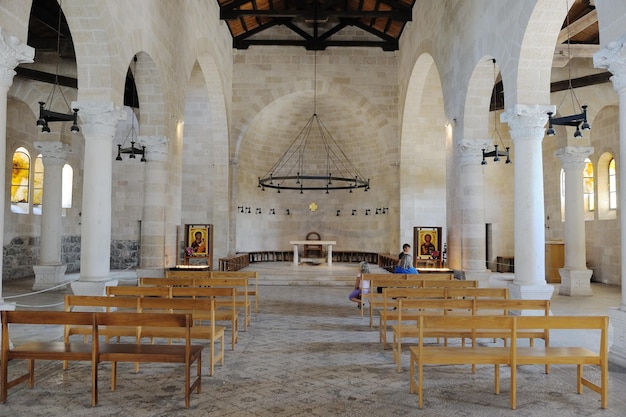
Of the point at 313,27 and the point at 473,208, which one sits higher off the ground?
the point at 313,27

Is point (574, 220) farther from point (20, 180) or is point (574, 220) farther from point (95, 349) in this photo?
point (20, 180)

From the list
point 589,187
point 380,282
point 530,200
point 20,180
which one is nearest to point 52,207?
point 20,180

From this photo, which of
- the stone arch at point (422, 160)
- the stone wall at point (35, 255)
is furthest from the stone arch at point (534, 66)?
the stone wall at point (35, 255)

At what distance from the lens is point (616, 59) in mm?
5316

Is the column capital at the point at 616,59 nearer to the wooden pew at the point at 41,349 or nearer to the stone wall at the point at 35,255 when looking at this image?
the wooden pew at the point at 41,349

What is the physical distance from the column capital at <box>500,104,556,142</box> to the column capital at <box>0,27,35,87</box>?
6833mm

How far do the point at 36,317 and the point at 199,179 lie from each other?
15.1 metres

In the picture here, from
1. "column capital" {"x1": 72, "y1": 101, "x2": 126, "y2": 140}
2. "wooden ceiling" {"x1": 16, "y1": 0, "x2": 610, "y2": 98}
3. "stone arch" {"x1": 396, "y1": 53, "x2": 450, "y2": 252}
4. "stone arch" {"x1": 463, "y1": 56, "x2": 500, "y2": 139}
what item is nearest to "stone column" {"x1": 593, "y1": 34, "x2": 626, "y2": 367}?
"stone arch" {"x1": 463, "y1": 56, "x2": 500, "y2": 139}

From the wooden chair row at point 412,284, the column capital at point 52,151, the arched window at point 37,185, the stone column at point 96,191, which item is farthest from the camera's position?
the arched window at point 37,185

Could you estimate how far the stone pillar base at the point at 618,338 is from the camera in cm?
537

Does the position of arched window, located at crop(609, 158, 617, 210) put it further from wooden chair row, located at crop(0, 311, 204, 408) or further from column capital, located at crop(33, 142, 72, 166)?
column capital, located at crop(33, 142, 72, 166)

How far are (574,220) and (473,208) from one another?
11.5ft

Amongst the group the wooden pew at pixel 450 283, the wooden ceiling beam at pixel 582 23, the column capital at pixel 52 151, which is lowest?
the wooden pew at pixel 450 283

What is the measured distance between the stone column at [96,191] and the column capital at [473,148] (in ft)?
22.8
